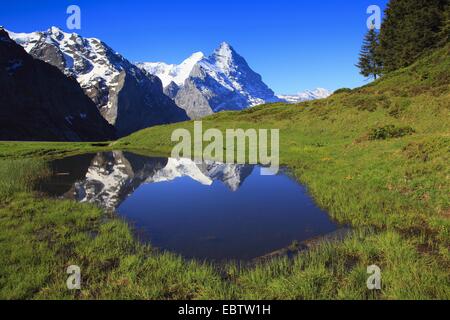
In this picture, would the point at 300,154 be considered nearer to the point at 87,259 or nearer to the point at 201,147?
the point at 201,147

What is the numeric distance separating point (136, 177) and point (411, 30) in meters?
67.7

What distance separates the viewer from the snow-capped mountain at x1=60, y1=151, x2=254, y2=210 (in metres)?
21.0

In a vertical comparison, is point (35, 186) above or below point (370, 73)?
below

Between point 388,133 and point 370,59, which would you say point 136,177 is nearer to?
point 388,133

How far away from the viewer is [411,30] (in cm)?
6919

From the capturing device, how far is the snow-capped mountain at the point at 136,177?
21016mm

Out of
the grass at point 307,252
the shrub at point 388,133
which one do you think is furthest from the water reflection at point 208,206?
the shrub at point 388,133

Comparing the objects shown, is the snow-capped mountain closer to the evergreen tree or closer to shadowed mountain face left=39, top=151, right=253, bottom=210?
shadowed mountain face left=39, top=151, right=253, bottom=210

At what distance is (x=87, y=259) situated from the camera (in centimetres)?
1026

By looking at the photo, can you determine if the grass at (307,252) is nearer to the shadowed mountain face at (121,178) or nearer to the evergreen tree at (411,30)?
the shadowed mountain face at (121,178)

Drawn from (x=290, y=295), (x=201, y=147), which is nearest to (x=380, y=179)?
(x=290, y=295)

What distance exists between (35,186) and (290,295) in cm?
2059

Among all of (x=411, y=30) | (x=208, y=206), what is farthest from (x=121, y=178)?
(x=411, y=30)
